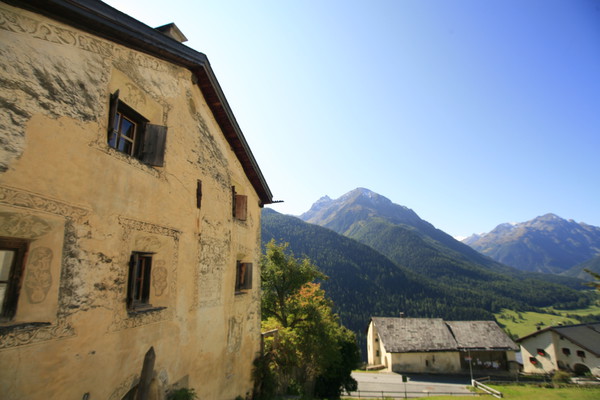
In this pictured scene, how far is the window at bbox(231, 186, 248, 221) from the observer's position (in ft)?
36.3

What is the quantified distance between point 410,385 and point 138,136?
37834 millimetres

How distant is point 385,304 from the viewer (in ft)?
413

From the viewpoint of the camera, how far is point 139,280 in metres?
5.98

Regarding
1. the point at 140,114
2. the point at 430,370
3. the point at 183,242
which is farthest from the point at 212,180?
the point at 430,370

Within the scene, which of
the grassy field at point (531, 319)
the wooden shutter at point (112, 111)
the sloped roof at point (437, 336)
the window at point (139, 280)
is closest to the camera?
the wooden shutter at point (112, 111)

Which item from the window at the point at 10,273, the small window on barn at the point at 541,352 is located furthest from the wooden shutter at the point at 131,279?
the small window on barn at the point at 541,352

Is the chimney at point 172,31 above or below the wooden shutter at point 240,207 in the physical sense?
above

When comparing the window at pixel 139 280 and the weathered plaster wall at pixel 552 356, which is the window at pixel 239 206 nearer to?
the window at pixel 139 280

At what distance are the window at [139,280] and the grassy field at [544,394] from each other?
2742 cm

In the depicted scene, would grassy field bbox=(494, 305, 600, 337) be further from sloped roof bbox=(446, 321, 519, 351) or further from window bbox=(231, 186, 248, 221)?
window bbox=(231, 186, 248, 221)

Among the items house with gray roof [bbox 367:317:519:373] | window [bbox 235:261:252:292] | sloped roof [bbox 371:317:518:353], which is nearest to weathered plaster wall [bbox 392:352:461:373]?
house with gray roof [bbox 367:317:519:373]

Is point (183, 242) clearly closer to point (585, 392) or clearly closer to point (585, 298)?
point (585, 392)

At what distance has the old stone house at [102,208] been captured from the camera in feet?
12.6

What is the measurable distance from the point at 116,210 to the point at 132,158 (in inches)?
41.3
